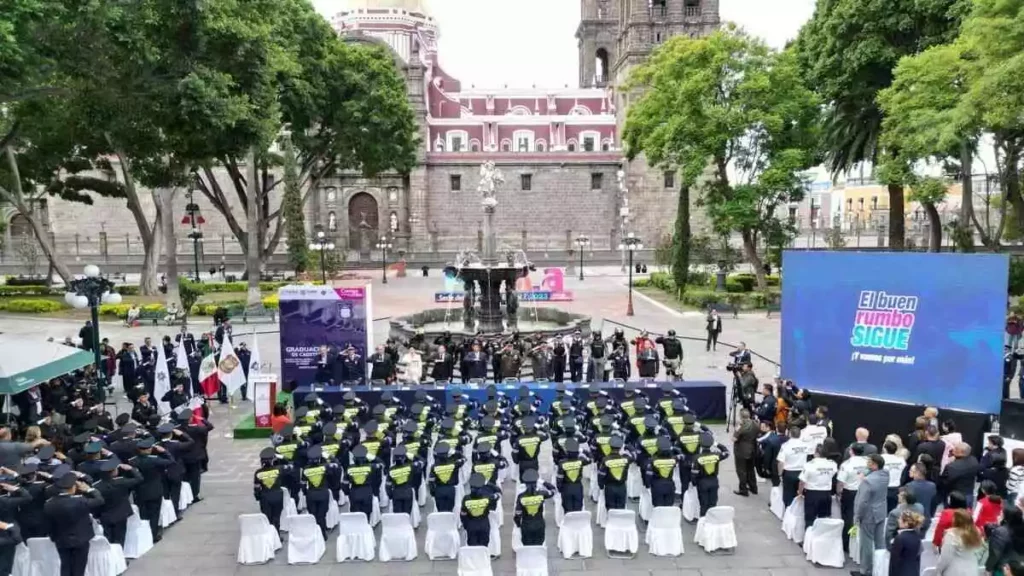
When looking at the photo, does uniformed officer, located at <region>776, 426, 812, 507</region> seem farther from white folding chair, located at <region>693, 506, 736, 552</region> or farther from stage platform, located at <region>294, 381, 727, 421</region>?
stage platform, located at <region>294, 381, 727, 421</region>

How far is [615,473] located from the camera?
9.80 meters

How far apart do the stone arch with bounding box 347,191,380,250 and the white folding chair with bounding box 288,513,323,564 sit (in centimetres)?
5145

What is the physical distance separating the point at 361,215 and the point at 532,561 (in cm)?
5405

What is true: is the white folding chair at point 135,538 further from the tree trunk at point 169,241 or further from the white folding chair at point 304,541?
the tree trunk at point 169,241

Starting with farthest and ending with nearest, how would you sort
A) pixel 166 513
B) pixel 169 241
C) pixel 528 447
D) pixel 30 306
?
1. pixel 169 241
2. pixel 30 306
3. pixel 528 447
4. pixel 166 513

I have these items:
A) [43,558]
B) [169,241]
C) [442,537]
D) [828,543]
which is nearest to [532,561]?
[442,537]

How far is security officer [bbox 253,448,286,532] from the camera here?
9617mm

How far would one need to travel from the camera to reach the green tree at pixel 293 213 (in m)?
40.2

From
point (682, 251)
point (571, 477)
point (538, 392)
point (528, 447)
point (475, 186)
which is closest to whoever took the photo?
point (571, 477)

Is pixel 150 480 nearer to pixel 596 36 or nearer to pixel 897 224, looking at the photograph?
pixel 897 224

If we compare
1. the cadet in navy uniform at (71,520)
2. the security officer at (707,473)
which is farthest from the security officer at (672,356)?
the cadet in navy uniform at (71,520)

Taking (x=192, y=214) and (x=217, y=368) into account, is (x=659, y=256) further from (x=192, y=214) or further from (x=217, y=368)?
(x=217, y=368)

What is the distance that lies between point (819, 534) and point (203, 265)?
51.1 metres

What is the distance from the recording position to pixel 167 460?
10.2m
